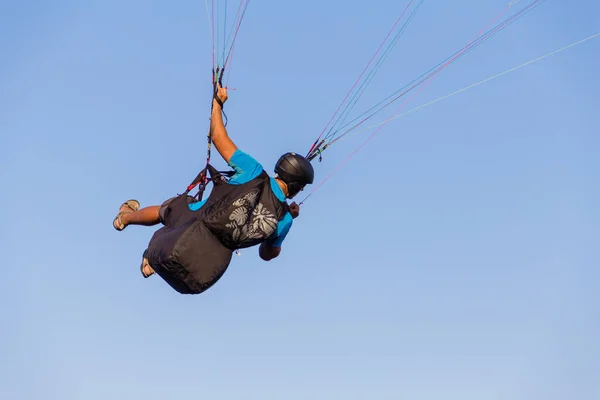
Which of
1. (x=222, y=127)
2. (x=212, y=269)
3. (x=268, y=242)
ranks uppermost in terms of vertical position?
(x=222, y=127)

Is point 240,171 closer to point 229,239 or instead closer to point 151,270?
point 229,239

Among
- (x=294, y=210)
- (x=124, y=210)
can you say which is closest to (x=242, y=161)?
(x=294, y=210)

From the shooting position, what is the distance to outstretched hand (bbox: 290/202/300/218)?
401 inches

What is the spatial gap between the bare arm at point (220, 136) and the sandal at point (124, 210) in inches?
58.2

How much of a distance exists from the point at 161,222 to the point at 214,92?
1399 mm

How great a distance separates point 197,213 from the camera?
9.49m

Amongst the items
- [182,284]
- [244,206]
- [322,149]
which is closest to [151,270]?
[182,284]

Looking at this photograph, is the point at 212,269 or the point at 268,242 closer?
the point at 212,269

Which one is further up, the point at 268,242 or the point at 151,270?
the point at 151,270

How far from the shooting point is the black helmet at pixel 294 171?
9.82 metres

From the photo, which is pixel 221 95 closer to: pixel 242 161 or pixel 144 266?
pixel 242 161

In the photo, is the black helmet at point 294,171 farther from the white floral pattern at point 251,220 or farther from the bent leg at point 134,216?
the bent leg at point 134,216

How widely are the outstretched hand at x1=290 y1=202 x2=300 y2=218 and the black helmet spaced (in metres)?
0.25

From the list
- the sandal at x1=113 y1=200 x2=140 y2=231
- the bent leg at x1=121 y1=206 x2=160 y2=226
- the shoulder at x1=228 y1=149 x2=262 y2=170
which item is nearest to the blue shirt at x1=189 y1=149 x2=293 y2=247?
the shoulder at x1=228 y1=149 x2=262 y2=170
